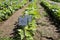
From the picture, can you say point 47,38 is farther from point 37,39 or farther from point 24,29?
point 24,29

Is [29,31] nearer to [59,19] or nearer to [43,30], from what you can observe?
[43,30]

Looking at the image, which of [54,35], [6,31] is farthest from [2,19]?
[54,35]

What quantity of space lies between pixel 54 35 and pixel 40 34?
0.73 m

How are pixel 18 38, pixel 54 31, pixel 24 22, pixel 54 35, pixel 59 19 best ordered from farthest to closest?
pixel 59 19
pixel 54 31
pixel 54 35
pixel 24 22
pixel 18 38

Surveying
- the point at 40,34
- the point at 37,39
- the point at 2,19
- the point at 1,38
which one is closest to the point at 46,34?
the point at 40,34

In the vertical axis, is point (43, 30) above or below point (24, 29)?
below

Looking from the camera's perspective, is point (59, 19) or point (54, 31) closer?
point (54, 31)

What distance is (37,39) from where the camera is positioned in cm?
919

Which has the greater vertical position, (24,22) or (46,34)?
(24,22)

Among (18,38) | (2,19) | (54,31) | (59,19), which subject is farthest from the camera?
(2,19)

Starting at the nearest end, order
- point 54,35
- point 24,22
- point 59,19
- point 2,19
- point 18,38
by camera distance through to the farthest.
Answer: point 18,38 → point 24,22 → point 54,35 → point 59,19 → point 2,19

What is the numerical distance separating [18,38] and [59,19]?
4539 mm

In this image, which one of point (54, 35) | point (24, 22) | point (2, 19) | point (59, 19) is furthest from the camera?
point (2, 19)

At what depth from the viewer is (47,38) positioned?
9.52 meters
